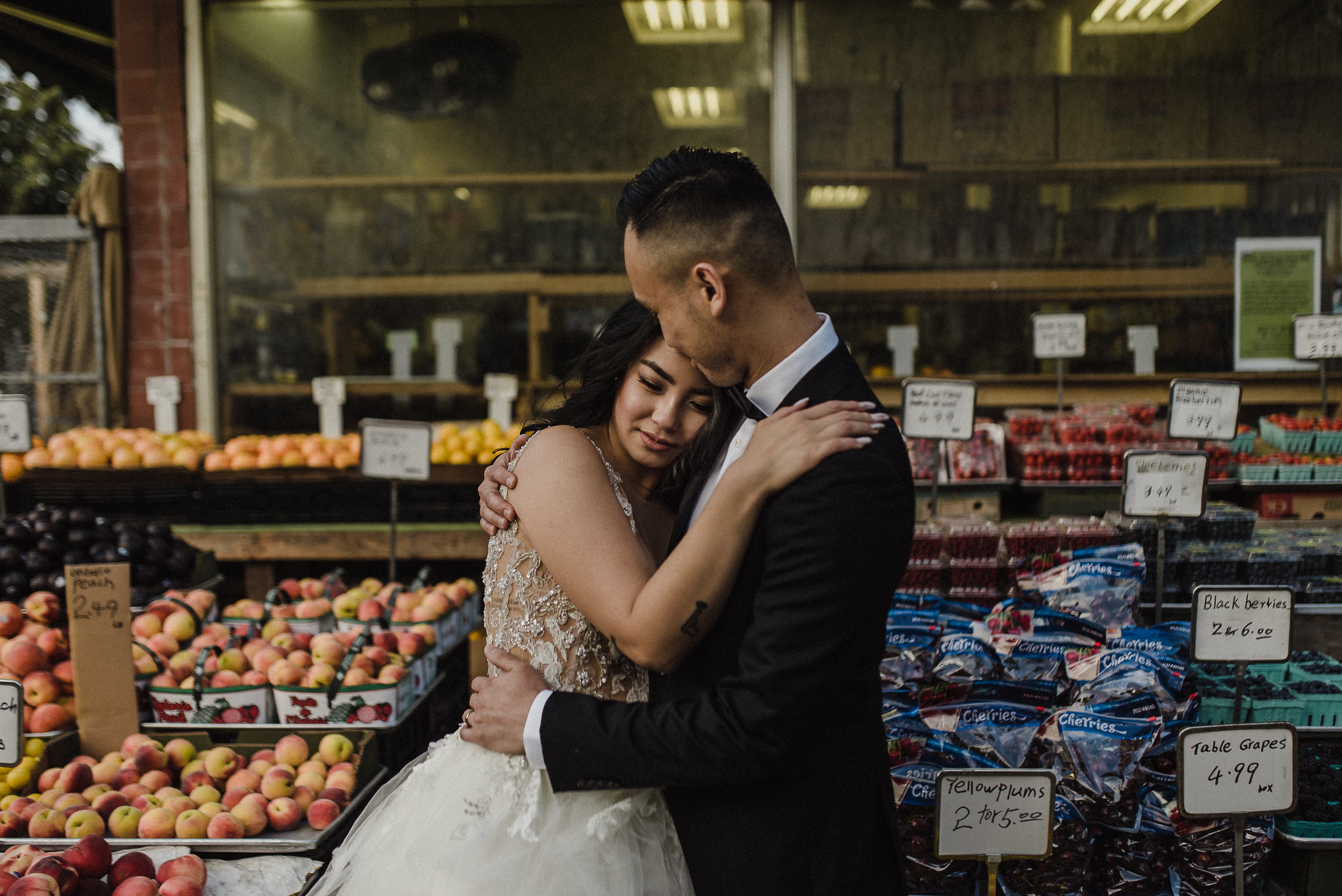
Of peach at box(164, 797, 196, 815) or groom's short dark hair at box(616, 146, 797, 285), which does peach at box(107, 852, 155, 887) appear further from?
groom's short dark hair at box(616, 146, 797, 285)

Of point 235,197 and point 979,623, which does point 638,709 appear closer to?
point 979,623

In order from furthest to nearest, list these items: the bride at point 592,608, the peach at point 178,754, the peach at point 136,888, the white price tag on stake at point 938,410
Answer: the white price tag on stake at point 938,410 → the peach at point 178,754 → the peach at point 136,888 → the bride at point 592,608

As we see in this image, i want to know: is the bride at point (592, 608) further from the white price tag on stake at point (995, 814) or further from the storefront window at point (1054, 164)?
the storefront window at point (1054, 164)

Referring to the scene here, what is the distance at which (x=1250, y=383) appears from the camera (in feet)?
15.6

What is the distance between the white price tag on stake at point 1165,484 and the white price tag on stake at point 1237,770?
85 centimetres

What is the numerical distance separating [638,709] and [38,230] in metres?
5.36

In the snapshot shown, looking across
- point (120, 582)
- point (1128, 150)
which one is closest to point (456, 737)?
point (120, 582)

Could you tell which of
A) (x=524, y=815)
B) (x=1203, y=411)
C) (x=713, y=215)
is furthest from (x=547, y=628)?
(x=1203, y=411)

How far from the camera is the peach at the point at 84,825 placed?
200cm

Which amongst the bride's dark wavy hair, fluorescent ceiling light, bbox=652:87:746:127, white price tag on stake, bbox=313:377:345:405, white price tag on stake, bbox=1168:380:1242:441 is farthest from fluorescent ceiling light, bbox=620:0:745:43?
the bride's dark wavy hair

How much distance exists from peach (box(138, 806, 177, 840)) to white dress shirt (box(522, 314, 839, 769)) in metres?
1.20

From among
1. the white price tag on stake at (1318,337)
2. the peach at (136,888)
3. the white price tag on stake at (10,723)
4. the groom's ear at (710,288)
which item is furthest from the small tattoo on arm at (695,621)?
the white price tag on stake at (1318,337)

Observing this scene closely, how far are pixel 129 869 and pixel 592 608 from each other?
1.21 meters

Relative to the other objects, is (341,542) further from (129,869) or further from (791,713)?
(791,713)
